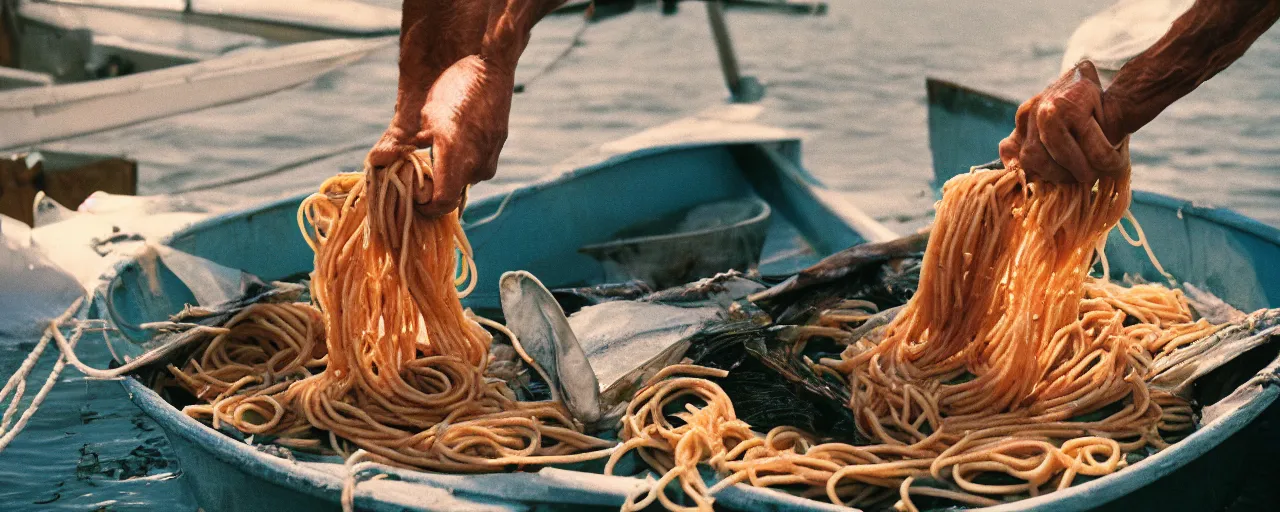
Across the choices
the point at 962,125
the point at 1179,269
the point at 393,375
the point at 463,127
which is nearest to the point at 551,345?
the point at 393,375

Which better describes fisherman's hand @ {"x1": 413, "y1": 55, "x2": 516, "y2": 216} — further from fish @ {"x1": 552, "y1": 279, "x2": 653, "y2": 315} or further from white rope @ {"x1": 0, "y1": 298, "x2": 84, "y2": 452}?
white rope @ {"x1": 0, "y1": 298, "x2": 84, "y2": 452}

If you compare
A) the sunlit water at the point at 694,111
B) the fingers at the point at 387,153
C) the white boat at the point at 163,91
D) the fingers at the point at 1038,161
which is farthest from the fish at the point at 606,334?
the white boat at the point at 163,91

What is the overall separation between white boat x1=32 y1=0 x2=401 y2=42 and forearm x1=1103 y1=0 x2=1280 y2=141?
631 centimetres

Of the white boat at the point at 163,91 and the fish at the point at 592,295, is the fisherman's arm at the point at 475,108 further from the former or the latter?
the white boat at the point at 163,91

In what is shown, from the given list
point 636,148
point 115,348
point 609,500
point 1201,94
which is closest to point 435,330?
point 609,500

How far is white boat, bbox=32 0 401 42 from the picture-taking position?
786 centimetres

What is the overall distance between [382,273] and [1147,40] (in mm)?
4480

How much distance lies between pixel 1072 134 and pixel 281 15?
250 inches

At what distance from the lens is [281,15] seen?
26.6 ft

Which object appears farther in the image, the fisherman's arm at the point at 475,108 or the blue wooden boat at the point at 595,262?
the fisherman's arm at the point at 475,108

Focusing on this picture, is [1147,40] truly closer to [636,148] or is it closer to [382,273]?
[636,148]

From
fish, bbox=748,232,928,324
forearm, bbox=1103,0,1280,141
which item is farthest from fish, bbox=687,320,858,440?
forearm, bbox=1103,0,1280,141

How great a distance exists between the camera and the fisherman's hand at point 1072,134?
3.01 m

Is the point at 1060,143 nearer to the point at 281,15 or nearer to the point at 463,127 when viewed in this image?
the point at 463,127
